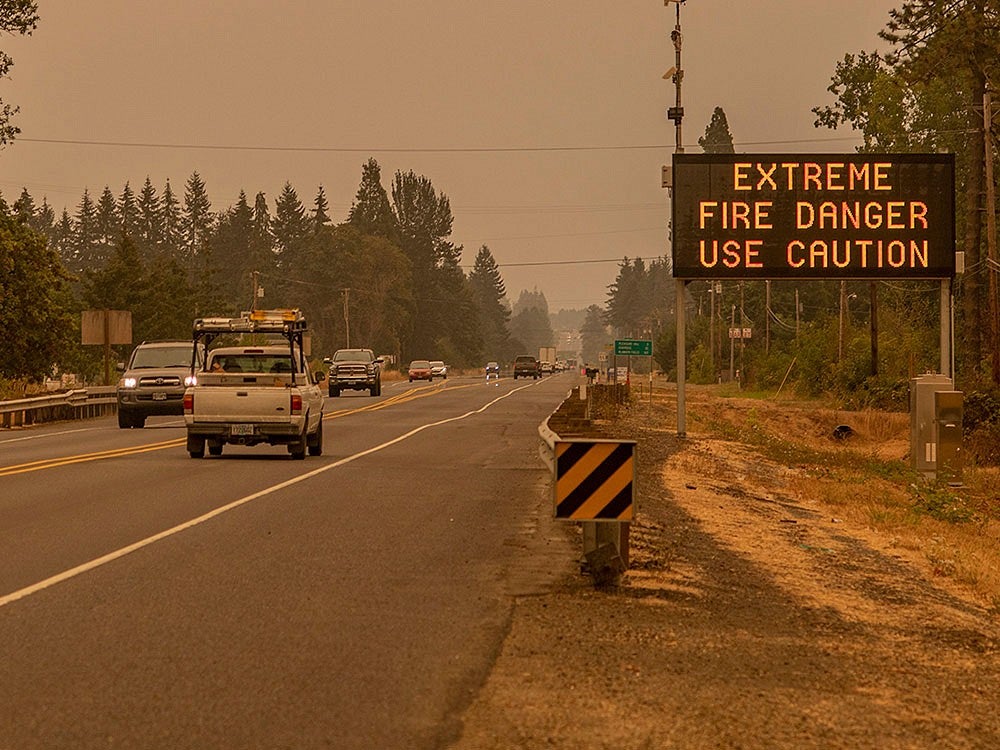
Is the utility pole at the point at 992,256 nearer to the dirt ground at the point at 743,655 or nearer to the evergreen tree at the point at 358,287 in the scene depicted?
the dirt ground at the point at 743,655

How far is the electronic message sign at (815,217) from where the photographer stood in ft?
91.1

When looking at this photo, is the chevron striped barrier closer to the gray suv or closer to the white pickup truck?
the white pickup truck

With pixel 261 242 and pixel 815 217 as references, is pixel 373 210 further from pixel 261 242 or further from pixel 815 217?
pixel 815 217

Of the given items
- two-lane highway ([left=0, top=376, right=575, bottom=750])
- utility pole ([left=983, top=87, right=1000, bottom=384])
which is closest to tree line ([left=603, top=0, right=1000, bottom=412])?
utility pole ([left=983, top=87, right=1000, bottom=384])

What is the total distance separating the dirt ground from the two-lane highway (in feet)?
1.28

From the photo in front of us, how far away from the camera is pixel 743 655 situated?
26.8ft

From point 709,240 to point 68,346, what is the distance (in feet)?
87.4

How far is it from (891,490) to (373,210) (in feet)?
458

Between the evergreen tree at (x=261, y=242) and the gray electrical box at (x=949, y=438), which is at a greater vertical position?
the evergreen tree at (x=261, y=242)

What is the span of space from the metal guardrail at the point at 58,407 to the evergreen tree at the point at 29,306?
299 centimetres

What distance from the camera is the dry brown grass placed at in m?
15.4

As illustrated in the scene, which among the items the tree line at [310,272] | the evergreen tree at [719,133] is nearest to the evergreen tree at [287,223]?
the tree line at [310,272]

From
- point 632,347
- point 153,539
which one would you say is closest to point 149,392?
point 632,347

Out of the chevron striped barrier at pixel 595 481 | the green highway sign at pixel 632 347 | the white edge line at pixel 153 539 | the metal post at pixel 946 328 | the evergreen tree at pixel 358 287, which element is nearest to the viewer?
the white edge line at pixel 153 539
